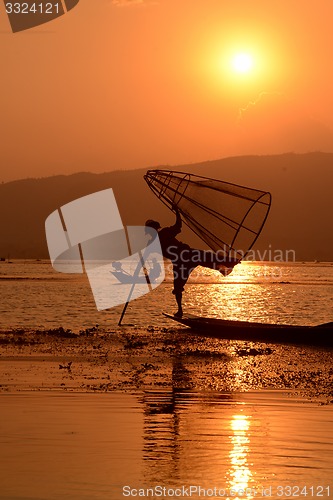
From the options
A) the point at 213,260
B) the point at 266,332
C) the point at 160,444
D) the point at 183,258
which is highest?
the point at 183,258

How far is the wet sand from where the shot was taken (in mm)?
17219

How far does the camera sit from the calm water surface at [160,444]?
10.2 metres

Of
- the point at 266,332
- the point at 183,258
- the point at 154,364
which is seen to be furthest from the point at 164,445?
the point at 183,258

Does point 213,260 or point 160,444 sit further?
point 213,260

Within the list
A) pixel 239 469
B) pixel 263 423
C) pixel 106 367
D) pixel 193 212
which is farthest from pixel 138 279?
pixel 239 469

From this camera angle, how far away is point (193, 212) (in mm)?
26812

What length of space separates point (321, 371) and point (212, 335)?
6.75 metres

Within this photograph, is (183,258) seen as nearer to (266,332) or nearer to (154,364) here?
(266,332)

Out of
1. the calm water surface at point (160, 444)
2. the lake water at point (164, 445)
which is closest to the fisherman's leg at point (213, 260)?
the lake water at point (164, 445)

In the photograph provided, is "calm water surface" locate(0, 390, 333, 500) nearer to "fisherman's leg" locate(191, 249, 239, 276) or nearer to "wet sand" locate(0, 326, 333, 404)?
"wet sand" locate(0, 326, 333, 404)

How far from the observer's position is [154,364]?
20531 mm

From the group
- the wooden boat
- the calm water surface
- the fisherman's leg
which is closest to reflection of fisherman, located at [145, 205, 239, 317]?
the fisherman's leg

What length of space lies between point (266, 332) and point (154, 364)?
576cm

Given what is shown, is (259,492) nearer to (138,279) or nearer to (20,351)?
(20,351)
